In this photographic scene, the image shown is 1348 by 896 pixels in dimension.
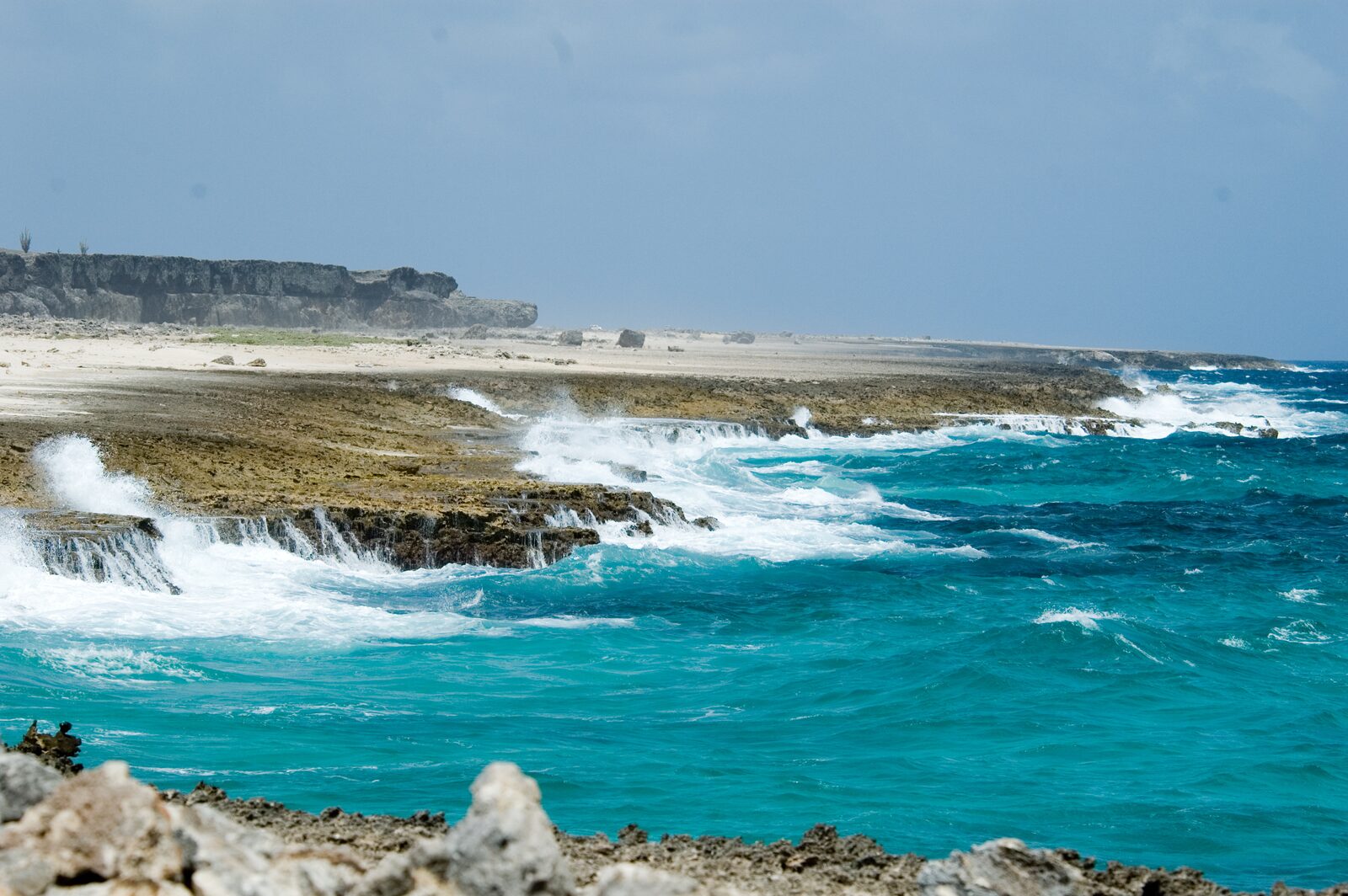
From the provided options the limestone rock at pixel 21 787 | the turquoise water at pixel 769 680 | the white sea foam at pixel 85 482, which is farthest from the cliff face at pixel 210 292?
the limestone rock at pixel 21 787

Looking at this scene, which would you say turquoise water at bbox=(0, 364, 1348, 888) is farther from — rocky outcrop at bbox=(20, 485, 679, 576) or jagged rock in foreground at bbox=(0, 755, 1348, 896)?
jagged rock in foreground at bbox=(0, 755, 1348, 896)

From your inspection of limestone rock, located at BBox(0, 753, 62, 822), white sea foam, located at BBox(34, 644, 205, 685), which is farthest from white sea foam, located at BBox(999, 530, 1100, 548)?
limestone rock, located at BBox(0, 753, 62, 822)

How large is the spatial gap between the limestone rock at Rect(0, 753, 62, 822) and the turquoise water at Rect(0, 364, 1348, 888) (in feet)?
10.7

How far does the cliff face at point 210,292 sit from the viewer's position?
87500mm

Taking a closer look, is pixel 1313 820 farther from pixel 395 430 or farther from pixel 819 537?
pixel 395 430

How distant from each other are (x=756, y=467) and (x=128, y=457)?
50.4 ft

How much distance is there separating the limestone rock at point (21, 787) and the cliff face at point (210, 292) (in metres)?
88.3

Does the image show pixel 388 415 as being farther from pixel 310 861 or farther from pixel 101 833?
pixel 101 833

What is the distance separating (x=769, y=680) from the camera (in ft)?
40.5

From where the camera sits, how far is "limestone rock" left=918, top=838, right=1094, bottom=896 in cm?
508

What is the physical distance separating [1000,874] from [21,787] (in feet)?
12.0

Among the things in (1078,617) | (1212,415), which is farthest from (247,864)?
(1212,415)

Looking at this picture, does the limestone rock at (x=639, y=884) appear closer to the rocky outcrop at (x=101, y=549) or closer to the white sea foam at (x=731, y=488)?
the rocky outcrop at (x=101, y=549)

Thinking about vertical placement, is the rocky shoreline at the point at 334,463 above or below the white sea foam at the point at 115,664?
above
